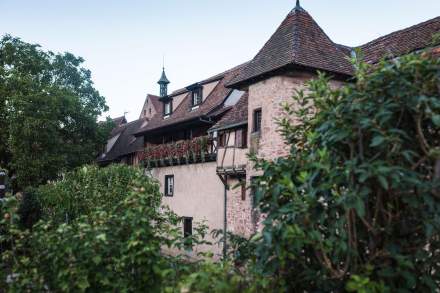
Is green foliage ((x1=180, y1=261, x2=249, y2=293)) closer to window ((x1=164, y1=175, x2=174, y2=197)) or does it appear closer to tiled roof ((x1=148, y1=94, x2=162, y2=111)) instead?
window ((x1=164, y1=175, x2=174, y2=197))

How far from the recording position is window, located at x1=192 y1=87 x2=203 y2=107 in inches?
1037

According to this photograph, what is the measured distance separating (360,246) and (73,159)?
2673 centimetres

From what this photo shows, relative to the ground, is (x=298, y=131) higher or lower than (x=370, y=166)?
higher

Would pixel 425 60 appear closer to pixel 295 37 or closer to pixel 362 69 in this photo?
pixel 362 69

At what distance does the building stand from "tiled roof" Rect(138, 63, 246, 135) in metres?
0.06

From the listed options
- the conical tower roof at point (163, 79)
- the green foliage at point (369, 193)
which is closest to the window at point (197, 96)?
the green foliage at point (369, 193)

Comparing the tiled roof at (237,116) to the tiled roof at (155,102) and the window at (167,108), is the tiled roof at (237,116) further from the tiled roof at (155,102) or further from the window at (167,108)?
the tiled roof at (155,102)

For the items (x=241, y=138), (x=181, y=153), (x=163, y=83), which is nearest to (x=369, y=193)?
(x=241, y=138)

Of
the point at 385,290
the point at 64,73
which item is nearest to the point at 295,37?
the point at 385,290

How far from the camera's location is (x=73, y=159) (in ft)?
94.0

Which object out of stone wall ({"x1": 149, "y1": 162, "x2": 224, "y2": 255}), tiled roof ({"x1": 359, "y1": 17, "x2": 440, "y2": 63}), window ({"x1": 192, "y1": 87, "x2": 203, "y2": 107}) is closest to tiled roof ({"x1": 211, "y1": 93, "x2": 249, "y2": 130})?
stone wall ({"x1": 149, "y1": 162, "x2": 224, "y2": 255})

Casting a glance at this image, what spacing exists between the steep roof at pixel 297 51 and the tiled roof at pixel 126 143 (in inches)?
717

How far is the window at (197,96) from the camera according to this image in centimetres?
2633

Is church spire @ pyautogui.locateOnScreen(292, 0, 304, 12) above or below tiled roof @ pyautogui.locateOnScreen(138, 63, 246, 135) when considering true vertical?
above
